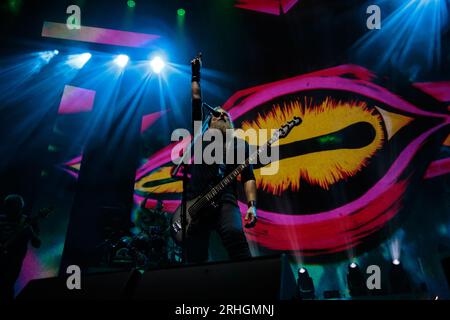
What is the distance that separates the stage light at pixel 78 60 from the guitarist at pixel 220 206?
603 centimetres

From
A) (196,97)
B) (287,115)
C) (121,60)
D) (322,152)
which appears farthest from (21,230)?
(322,152)

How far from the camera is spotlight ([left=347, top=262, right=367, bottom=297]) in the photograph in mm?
4816

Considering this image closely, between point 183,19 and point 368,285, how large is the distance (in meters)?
7.22

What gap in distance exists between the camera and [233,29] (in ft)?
25.0

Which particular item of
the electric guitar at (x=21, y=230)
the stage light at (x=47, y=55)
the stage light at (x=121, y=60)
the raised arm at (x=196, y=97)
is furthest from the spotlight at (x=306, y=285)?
the stage light at (x=47, y=55)

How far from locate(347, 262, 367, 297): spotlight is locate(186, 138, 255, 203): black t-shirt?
116 inches

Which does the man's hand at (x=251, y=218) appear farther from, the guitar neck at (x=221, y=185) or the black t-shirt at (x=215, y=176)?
the guitar neck at (x=221, y=185)

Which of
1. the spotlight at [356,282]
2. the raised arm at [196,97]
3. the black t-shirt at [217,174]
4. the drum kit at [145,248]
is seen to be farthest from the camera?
the drum kit at [145,248]

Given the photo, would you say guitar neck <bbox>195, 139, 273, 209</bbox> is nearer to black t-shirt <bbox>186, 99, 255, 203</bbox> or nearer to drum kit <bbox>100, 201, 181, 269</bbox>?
black t-shirt <bbox>186, 99, 255, 203</bbox>

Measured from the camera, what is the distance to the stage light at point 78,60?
26.0 ft

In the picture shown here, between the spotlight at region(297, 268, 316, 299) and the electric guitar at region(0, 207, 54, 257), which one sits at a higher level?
the electric guitar at region(0, 207, 54, 257)

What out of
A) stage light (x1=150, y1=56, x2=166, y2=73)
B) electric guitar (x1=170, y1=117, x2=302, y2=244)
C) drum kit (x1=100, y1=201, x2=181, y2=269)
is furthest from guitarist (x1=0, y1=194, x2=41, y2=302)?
stage light (x1=150, y1=56, x2=166, y2=73)

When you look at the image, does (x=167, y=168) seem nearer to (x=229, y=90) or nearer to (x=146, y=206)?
(x=146, y=206)
